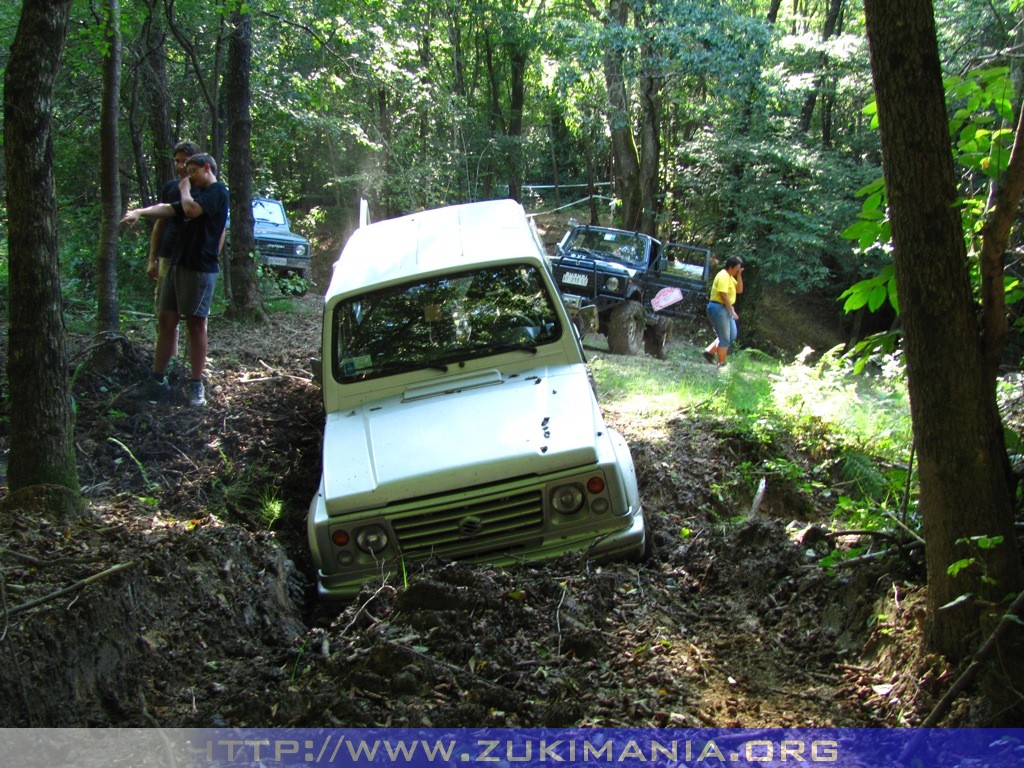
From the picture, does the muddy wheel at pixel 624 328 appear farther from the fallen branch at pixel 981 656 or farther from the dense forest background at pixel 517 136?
the fallen branch at pixel 981 656

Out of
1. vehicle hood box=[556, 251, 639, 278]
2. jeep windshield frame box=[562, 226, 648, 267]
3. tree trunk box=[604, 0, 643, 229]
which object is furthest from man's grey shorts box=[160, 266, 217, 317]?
tree trunk box=[604, 0, 643, 229]

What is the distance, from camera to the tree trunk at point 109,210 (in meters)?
7.35

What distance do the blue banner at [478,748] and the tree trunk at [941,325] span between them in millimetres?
487

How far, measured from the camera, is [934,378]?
9.23ft

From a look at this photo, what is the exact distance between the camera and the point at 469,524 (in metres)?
4.32

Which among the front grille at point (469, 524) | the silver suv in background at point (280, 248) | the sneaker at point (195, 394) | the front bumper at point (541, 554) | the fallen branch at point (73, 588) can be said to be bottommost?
the front bumper at point (541, 554)

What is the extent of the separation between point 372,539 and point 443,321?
1.57m

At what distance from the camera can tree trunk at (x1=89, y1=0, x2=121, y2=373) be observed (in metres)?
7.35

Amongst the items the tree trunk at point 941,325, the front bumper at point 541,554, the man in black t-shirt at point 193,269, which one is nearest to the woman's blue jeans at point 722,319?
the man in black t-shirt at point 193,269

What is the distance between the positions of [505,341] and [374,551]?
1595 mm

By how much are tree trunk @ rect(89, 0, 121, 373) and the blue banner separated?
500 cm

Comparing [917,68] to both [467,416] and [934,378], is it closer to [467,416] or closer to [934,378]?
[934,378]

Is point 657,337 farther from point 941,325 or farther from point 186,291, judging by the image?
point 941,325

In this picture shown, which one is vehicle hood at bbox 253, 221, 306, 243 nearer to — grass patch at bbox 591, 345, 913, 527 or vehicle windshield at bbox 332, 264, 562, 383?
grass patch at bbox 591, 345, 913, 527
